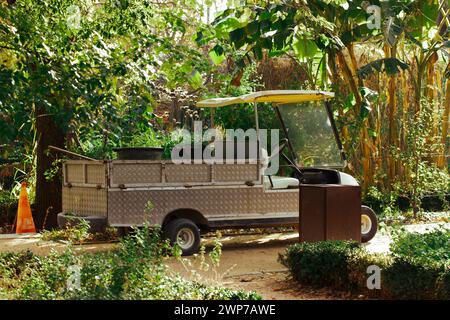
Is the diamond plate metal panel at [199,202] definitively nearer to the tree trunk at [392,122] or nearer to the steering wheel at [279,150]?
the steering wheel at [279,150]

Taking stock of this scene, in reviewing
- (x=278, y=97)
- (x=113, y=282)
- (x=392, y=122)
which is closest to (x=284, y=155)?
(x=278, y=97)

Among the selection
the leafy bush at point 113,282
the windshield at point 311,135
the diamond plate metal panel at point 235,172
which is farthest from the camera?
the windshield at point 311,135

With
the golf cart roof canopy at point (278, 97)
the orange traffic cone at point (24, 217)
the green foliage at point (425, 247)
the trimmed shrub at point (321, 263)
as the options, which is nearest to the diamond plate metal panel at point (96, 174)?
the golf cart roof canopy at point (278, 97)

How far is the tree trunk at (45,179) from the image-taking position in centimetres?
1365

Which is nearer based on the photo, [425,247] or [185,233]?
[425,247]

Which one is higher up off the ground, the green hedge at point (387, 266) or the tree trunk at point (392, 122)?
the tree trunk at point (392, 122)

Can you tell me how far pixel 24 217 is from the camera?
13.4 meters

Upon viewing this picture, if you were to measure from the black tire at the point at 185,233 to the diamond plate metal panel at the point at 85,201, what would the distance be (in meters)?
0.86

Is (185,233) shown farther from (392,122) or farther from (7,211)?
(392,122)

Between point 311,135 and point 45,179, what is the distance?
15.4 ft

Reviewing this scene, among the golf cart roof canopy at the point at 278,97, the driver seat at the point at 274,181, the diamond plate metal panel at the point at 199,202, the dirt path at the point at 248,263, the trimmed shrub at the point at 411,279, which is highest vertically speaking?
the golf cart roof canopy at the point at 278,97

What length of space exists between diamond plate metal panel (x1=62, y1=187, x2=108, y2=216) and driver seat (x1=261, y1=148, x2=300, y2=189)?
231cm

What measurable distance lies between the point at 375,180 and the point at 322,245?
7444 mm
